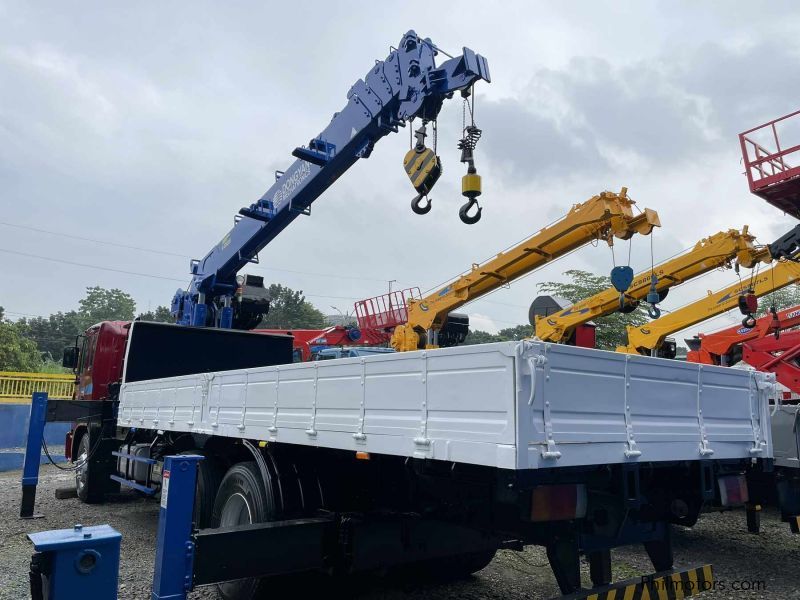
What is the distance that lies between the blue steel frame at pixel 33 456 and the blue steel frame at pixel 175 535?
5.73 m

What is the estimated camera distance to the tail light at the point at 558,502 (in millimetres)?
2859

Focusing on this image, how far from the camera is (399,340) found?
14.6 metres

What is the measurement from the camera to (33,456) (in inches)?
319

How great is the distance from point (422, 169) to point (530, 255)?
4.95 metres

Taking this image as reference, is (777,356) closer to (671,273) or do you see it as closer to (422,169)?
Answer: (671,273)

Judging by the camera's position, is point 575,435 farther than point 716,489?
No

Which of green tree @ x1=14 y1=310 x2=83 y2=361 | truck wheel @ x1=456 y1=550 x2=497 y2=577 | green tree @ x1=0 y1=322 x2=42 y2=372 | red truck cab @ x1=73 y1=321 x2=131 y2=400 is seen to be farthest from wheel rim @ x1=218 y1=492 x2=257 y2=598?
green tree @ x1=14 y1=310 x2=83 y2=361

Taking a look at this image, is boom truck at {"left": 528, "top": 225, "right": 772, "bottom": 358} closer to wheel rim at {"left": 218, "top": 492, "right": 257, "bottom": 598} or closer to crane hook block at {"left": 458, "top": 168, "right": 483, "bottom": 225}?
crane hook block at {"left": 458, "top": 168, "right": 483, "bottom": 225}

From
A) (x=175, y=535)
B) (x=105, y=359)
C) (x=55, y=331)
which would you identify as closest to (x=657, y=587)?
(x=175, y=535)

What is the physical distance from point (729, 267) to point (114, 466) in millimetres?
10780

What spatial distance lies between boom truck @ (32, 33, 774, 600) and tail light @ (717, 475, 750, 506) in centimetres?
2

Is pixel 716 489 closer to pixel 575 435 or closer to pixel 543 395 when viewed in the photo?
pixel 575 435

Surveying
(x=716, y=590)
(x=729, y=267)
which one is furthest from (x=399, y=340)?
(x=716, y=590)

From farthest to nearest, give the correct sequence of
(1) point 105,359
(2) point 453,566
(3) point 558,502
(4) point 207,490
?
(1) point 105,359
(2) point 453,566
(4) point 207,490
(3) point 558,502
